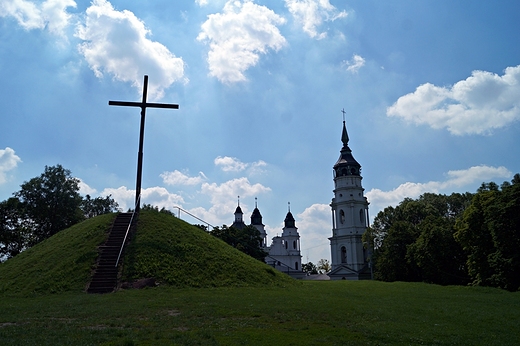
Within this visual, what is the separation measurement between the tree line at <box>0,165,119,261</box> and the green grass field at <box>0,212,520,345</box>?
2568 cm

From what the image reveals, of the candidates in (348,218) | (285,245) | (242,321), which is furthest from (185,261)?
(285,245)

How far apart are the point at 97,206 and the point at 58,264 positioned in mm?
44879

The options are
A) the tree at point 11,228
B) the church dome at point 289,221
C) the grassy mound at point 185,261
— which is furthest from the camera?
the church dome at point 289,221

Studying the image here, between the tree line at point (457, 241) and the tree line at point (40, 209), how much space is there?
1499 inches

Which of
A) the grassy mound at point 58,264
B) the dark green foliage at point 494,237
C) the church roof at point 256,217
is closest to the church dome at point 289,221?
the church roof at point 256,217

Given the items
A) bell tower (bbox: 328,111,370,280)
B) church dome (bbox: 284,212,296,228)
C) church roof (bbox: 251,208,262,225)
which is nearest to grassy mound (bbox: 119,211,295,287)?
bell tower (bbox: 328,111,370,280)

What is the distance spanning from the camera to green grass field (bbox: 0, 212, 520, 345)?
9242 millimetres

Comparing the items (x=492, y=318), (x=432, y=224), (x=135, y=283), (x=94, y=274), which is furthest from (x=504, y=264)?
(x=94, y=274)

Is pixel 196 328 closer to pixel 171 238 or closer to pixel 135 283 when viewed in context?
pixel 135 283

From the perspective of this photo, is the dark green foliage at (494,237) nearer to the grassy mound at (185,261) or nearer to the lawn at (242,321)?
the lawn at (242,321)

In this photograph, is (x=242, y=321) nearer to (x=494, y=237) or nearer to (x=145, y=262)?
(x=145, y=262)

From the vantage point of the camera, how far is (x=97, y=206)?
6419 centimetres

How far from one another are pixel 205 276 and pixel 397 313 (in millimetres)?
11030

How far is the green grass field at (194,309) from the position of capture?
924cm
